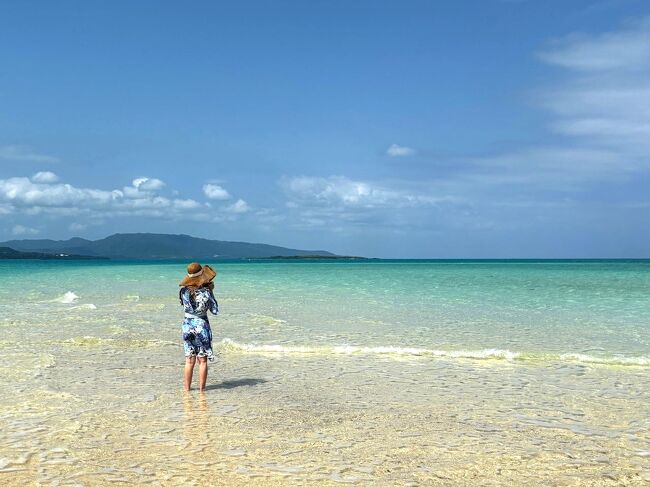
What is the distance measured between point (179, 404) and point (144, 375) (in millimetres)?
2566

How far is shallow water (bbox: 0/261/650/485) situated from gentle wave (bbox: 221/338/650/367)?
0.07 meters

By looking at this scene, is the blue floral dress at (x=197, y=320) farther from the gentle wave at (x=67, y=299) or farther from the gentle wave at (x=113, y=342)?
the gentle wave at (x=67, y=299)

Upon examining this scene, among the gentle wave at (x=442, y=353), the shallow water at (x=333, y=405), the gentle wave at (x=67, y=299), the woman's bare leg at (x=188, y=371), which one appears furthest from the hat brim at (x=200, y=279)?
the gentle wave at (x=67, y=299)

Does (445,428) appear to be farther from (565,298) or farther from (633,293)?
(633,293)

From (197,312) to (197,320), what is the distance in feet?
0.45

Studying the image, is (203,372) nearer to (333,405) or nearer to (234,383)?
(234,383)

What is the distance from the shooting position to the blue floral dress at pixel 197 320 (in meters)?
9.73

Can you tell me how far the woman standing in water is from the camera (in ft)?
31.9

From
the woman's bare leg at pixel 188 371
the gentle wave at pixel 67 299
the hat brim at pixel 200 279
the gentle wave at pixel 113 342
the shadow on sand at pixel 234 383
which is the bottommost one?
the gentle wave at pixel 67 299

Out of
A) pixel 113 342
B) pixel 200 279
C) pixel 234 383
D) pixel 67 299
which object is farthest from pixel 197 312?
pixel 67 299

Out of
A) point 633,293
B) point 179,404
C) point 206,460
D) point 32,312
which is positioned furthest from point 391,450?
point 633,293

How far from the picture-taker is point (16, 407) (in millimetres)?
8734

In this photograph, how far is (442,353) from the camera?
1379cm

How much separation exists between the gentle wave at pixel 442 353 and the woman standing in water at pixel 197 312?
14.6 feet
